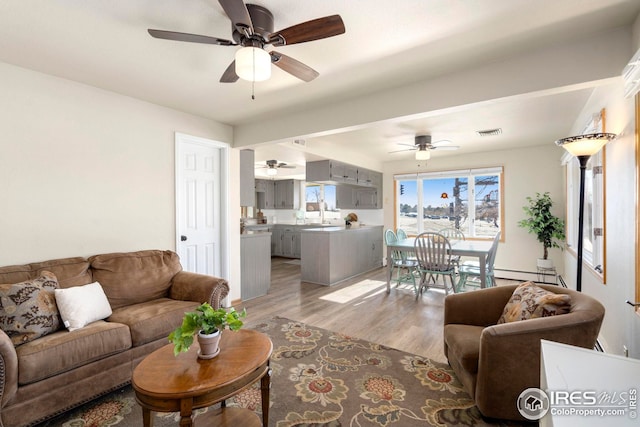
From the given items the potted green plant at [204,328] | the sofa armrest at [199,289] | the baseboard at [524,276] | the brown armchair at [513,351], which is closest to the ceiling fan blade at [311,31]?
the potted green plant at [204,328]

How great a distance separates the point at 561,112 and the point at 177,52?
419cm

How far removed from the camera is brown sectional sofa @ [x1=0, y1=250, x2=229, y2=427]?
1.73 metres

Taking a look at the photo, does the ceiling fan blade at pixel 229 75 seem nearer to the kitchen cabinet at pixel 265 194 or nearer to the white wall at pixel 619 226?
the white wall at pixel 619 226

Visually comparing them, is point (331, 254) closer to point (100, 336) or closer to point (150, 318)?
point (150, 318)

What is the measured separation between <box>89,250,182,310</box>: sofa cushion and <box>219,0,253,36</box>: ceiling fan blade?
238 cm

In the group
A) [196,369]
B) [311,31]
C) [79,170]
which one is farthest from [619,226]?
[79,170]

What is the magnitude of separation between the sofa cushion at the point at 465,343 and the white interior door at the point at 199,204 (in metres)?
2.97

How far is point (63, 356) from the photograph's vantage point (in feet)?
6.15

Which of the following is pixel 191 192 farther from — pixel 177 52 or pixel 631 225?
Answer: pixel 631 225

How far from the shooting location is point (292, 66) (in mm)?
2027

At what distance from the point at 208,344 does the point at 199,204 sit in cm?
256

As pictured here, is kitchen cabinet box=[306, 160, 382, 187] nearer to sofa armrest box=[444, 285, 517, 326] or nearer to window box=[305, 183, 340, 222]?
window box=[305, 183, 340, 222]

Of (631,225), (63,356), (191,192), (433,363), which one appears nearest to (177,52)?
(191,192)

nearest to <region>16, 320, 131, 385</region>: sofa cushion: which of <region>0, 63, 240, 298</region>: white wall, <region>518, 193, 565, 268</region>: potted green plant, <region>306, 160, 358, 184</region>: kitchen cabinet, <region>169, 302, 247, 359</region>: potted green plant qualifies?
<region>169, 302, 247, 359</region>: potted green plant
